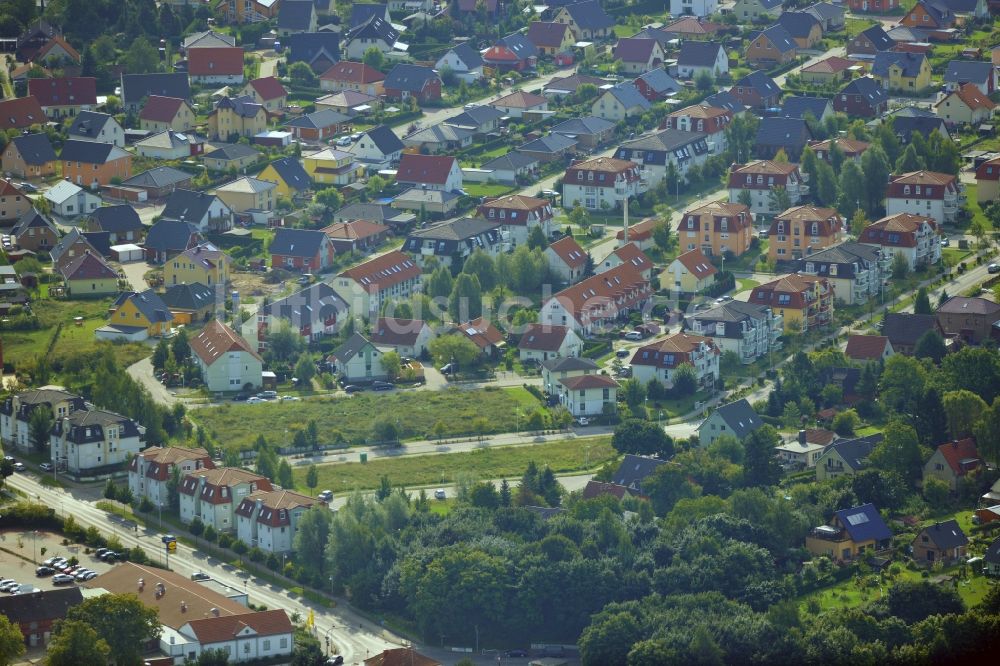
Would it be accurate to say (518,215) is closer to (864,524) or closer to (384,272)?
(384,272)

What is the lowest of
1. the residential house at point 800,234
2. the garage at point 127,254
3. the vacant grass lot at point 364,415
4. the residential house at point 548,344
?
the vacant grass lot at point 364,415

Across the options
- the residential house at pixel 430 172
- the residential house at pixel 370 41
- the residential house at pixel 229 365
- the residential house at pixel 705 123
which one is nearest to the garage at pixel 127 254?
the residential house at pixel 229 365

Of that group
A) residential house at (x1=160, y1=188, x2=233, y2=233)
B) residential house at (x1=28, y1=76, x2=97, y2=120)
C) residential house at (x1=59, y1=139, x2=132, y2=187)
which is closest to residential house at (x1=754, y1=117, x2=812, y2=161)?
residential house at (x1=160, y1=188, x2=233, y2=233)

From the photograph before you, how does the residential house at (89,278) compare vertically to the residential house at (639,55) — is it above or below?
below

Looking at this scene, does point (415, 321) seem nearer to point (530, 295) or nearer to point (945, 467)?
point (530, 295)

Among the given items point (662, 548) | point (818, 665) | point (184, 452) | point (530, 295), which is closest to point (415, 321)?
point (530, 295)

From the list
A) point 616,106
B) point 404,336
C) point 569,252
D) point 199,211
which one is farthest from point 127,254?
point 616,106

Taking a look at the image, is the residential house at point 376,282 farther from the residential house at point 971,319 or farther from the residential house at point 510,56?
the residential house at point 510,56
